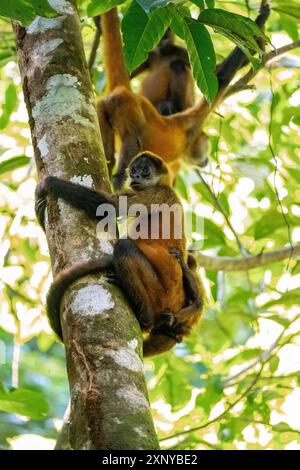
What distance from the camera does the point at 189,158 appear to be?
745 cm

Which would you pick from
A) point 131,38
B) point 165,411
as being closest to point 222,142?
point 165,411

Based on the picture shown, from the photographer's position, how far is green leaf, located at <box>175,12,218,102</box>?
3.20m

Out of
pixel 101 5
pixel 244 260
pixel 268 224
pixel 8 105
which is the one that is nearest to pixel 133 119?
pixel 8 105

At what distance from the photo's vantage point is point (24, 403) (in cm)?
369

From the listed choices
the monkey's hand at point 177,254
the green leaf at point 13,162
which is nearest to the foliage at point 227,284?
the green leaf at point 13,162

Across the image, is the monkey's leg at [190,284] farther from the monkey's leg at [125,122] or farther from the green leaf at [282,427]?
the monkey's leg at [125,122]

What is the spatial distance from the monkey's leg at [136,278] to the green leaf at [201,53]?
894mm

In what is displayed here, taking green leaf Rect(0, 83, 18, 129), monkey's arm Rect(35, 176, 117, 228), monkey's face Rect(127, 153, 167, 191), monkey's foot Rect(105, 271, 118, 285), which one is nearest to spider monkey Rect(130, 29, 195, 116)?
green leaf Rect(0, 83, 18, 129)

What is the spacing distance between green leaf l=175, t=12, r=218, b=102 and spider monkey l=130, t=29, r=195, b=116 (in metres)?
4.84

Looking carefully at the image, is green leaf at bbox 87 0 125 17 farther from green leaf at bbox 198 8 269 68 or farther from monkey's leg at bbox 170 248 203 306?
monkey's leg at bbox 170 248 203 306

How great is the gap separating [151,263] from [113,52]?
2.39 metres

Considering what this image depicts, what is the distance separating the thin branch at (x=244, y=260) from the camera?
5.32 m

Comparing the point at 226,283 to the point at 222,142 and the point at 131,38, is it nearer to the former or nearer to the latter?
the point at 222,142

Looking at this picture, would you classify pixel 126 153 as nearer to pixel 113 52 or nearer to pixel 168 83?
pixel 113 52
